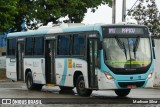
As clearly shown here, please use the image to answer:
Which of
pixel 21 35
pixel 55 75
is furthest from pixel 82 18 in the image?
pixel 55 75

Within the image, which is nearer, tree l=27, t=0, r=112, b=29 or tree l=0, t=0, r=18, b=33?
tree l=0, t=0, r=18, b=33

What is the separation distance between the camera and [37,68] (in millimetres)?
25938

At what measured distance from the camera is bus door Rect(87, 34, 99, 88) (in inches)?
824

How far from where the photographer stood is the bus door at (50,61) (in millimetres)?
24516

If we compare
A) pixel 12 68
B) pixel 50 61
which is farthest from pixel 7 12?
pixel 50 61

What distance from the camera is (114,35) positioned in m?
20.8

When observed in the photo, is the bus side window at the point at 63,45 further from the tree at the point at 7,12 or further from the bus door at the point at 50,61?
the tree at the point at 7,12

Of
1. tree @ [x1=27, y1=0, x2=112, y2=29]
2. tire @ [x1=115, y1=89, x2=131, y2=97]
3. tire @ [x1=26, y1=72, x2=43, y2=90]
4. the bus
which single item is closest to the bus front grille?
the bus

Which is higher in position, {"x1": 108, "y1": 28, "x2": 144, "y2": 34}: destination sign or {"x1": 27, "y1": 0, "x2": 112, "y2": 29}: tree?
{"x1": 27, "y1": 0, "x2": 112, "y2": 29}: tree

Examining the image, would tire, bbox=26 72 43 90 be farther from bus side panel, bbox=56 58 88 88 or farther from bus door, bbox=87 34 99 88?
bus door, bbox=87 34 99 88

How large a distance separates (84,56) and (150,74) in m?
2.65

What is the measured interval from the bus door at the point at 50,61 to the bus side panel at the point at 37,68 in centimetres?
29

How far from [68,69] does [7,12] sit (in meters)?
20.8

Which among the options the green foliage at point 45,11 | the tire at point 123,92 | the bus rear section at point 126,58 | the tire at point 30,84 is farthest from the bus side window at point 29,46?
the green foliage at point 45,11
